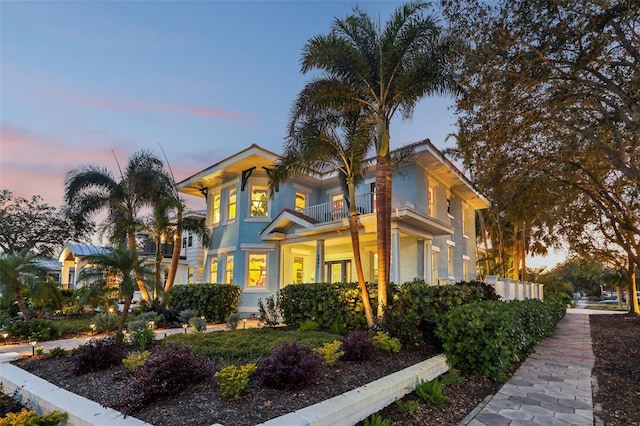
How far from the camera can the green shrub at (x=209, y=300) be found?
14750 mm

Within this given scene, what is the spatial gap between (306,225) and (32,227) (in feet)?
66.8

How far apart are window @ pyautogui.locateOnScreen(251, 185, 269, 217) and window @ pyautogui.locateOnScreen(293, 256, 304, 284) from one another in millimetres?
2646

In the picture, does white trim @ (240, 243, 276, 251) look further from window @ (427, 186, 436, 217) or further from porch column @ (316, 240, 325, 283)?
window @ (427, 186, 436, 217)

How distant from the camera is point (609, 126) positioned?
29.0ft

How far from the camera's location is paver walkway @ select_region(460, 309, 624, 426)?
194 inches

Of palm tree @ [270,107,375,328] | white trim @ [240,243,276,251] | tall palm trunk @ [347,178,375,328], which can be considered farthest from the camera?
white trim @ [240,243,276,251]

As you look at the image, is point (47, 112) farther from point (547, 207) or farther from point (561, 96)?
point (547, 207)

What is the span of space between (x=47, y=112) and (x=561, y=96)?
15332 millimetres

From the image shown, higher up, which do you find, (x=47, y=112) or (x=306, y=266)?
(x=47, y=112)

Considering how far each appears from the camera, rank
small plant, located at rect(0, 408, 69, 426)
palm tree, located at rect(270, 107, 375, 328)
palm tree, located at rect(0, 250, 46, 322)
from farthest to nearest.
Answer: palm tree, located at rect(0, 250, 46, 322) < palm tree, located at rect(270, 107, 375, 328) < small plant, located at rect(0, 408, 69, 426)

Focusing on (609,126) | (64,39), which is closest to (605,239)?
(609,126)

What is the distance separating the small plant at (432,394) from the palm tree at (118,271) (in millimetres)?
5484

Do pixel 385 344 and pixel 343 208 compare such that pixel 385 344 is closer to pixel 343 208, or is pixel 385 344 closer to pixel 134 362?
pixel 134 362

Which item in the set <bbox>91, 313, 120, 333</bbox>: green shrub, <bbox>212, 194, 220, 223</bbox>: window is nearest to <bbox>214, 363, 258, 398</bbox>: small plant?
<bbox>91, 313, 120, 333</bbox>: green shrub
